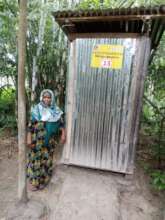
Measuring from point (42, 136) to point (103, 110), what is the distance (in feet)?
3.00

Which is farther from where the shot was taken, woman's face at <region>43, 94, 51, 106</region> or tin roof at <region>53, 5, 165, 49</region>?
woman's face at <region>43, 94, 51, 106</region>

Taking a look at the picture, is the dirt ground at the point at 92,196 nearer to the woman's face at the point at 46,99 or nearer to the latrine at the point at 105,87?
the latrine at the point at 105,87

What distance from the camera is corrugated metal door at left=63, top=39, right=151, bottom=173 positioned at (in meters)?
2.96

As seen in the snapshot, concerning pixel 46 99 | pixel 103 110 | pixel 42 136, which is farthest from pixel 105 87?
pixel 42 136

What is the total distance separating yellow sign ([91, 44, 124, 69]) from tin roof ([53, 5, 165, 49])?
248 mm

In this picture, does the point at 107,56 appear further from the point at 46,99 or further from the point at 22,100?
the point at 22,100

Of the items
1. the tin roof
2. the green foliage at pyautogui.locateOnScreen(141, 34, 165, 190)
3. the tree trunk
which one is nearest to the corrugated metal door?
the tin roof

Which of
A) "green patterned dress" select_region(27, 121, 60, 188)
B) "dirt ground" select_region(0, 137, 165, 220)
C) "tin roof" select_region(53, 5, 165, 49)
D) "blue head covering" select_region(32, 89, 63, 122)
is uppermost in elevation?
"tin roof" select_region(53, 5, 165, 49)

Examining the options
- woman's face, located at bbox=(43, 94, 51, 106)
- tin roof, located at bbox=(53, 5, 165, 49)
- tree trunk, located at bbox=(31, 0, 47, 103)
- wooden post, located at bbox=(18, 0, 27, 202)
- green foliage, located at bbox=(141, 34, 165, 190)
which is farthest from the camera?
tree trunk, located at bbox=(31, 0, 47, 103)

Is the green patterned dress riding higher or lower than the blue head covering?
lower

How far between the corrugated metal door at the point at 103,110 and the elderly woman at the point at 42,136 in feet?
1.09

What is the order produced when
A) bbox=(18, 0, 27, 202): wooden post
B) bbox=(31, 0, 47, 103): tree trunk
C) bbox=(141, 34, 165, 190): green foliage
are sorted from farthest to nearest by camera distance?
1. bbox=(31, 0, 47, 103): tree trunk
2. bbox=(141, 34, 165, 190): green foliage
3. bbox=(18, 0, 27, 202): wooden post

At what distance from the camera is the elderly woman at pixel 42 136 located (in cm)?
288

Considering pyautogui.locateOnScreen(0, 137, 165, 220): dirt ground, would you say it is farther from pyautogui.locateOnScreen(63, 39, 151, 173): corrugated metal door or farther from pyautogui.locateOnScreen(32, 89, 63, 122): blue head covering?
pyautogui.locateOnScreen(32, 89, 63, 122): blue head covering
